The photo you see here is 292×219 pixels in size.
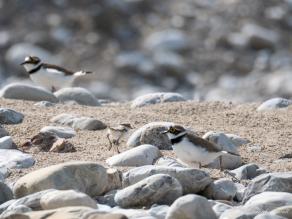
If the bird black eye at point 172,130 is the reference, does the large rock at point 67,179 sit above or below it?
below

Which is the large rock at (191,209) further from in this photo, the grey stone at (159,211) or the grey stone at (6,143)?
the grey stone at (6,143)

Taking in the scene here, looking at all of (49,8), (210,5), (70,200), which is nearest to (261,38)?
(210,5)

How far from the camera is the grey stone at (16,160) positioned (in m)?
7.32

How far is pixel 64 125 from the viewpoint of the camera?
8836 millimetres

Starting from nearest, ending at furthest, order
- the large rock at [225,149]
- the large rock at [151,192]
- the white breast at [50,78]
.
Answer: the large rock at [151,192] → the large rock at [225,149] → the white breast at [50,78]

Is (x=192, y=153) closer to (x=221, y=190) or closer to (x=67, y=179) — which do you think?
(x=221, y=190)

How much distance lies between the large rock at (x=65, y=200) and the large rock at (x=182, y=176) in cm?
72

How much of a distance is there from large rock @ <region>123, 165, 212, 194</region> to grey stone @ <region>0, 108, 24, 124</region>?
87.9 inches

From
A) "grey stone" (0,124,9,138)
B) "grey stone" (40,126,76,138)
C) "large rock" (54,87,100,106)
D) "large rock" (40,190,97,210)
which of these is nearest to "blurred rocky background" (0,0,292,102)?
"large rock" (54,87,100,106)

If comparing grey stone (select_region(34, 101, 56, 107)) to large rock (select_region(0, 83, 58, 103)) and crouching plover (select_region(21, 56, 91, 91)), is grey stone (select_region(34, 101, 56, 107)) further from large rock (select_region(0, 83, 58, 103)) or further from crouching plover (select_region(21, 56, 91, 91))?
crouching plover (select_region(21, 56, 91, 91))

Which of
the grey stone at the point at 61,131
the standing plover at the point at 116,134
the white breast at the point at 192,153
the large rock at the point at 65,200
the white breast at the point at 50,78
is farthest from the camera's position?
the white breast at the point at 50,78

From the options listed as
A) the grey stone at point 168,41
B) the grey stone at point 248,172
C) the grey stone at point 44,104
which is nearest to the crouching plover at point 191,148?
the grey stone at point 248,172

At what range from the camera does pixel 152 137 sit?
26.5ft

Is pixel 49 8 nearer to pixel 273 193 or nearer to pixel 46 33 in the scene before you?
pixel 46 33
